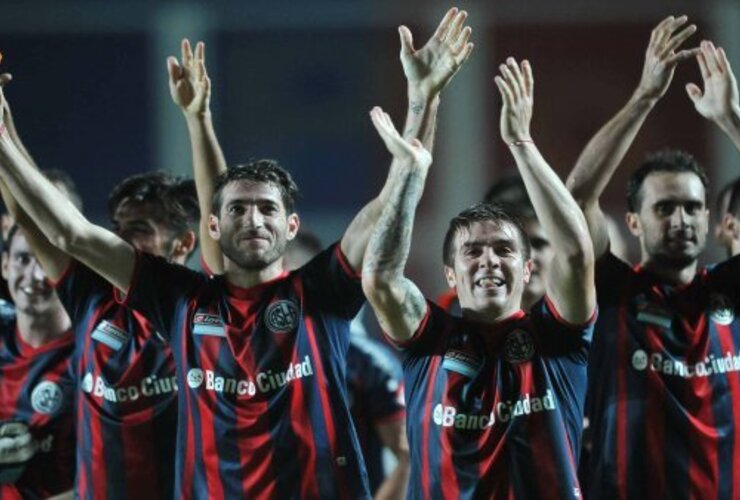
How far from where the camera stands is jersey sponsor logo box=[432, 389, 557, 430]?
511 centimetres

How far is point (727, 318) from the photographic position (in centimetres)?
566

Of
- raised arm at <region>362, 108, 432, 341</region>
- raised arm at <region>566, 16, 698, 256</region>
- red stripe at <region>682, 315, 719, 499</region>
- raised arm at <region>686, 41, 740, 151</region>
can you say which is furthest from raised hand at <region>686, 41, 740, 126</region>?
raised arm at <region>362, 108, 432, 341</region>

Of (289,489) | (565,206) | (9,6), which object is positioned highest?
(9,6)

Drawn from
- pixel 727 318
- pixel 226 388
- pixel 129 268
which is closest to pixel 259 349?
pixel 226 388

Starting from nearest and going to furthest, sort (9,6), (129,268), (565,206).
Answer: (565,206) → (129,268) → (9,6)

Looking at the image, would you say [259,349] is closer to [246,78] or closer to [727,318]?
[727,318]

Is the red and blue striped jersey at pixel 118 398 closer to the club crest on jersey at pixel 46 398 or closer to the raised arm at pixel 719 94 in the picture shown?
the club crest on jersey at pixel 46 398

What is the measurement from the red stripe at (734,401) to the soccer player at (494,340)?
672mm

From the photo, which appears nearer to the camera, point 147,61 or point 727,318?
point 727,318

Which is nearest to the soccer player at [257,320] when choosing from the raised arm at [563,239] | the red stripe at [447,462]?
the red stripe at [447,462]

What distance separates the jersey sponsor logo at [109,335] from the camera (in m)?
5.76

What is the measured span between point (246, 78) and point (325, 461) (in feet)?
23.2

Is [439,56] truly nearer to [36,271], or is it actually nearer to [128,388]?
[128,388]

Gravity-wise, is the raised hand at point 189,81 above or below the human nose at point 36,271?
above
